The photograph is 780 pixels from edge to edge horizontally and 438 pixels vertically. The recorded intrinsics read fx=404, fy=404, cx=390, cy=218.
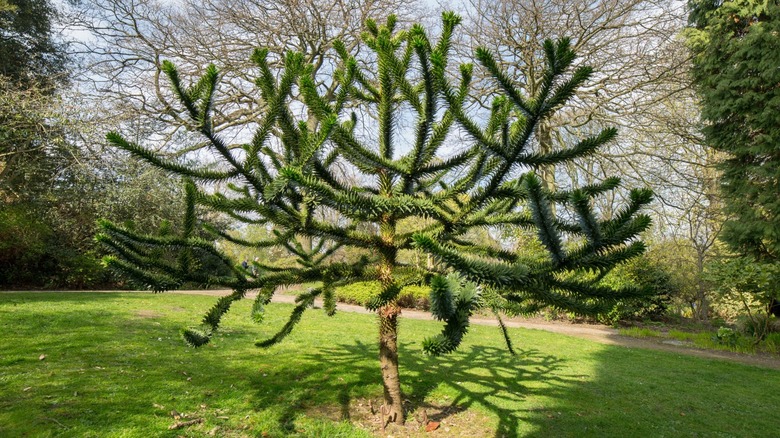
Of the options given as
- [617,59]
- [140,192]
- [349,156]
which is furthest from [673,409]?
[140,192]

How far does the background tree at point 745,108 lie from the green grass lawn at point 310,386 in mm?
4661

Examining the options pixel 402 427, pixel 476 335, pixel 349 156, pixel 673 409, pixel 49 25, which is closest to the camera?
pixel 349 156

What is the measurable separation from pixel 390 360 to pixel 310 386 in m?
1.52

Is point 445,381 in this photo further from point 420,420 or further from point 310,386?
point 310,386

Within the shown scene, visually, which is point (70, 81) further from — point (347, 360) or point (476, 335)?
point (476, 335)

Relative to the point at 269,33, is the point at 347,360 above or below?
below

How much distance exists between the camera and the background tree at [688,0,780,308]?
1016 centimetres

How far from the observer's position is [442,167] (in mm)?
2879

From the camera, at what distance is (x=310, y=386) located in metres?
4.69

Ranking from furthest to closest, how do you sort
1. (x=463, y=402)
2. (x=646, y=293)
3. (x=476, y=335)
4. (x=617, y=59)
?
(x=617, y=59), (x=476, y=335), (x=463, y=402), (x=646, y=293)

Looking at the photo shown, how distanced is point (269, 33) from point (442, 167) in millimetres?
12433

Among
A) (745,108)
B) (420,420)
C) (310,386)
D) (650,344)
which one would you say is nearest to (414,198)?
(420,420)

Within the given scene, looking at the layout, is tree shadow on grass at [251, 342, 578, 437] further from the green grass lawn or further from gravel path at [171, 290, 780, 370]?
gravel path at [171, 290, 780, 370]

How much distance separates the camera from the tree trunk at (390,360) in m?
3.56
